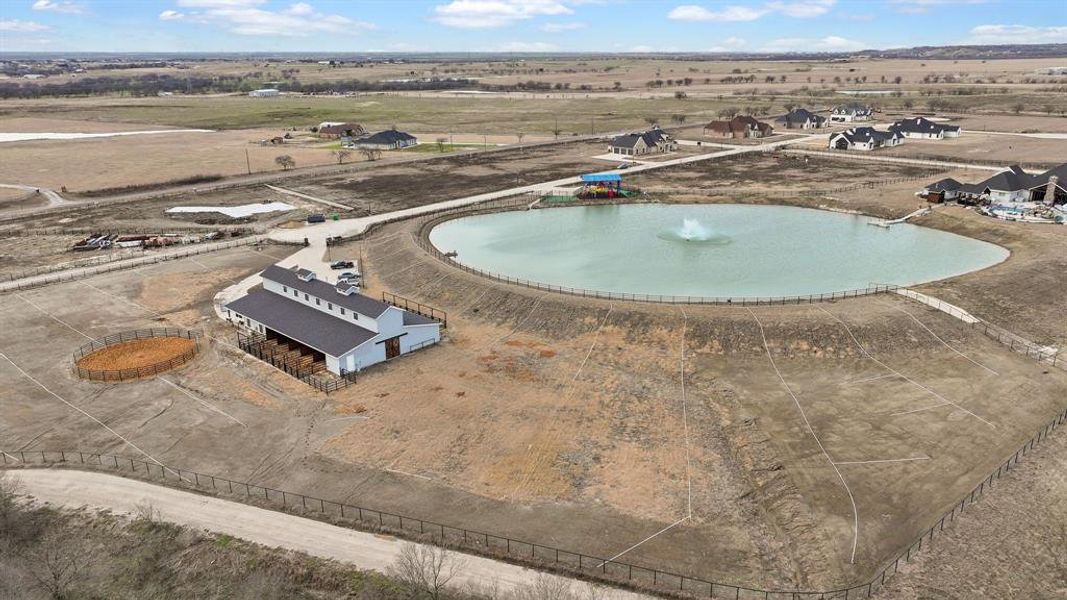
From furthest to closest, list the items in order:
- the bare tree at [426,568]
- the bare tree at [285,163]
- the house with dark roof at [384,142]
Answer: the house with dark roof at [384,142]
the bare tree at [285,163]
the bare tree at [426,568]

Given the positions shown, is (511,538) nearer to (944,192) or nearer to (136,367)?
(136,367)

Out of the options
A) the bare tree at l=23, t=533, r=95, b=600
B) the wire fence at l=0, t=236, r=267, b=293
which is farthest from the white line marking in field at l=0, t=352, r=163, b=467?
→ the wire fence at l=0, t=236, r=267, b=293

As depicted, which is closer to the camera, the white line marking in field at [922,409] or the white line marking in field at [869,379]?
the white line marking in field at [922,409]

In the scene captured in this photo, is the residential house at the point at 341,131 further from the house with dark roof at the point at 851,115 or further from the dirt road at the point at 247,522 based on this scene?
the dirt road at the point at 247,522

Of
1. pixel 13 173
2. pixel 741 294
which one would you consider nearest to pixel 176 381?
pixel 741 294

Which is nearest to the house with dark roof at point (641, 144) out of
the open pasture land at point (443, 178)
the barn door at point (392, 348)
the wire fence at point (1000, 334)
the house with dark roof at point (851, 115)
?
the open pasture land at point (443, 178)

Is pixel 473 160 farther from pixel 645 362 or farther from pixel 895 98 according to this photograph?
pixel 895 98

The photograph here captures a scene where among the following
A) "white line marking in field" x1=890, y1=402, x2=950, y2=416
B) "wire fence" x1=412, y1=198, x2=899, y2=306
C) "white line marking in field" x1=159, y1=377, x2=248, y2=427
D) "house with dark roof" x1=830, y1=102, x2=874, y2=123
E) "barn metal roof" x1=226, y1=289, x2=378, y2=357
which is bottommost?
"white line marking in field" x1=159, y1=377, x2=248, y2=427

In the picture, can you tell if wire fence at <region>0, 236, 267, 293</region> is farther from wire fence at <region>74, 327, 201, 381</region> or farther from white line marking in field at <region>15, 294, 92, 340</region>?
wire fence at <region>74, 327, 201, 381</region>
